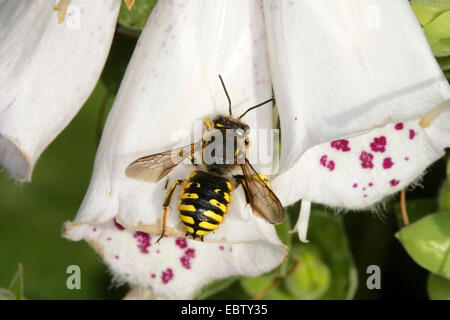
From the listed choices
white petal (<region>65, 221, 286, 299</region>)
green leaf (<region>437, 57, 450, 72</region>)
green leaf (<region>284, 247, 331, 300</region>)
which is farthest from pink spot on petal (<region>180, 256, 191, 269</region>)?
green leaf (<region>437, 57, 450, 72</region>)

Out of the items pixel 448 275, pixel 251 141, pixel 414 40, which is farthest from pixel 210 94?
pixel 448 275

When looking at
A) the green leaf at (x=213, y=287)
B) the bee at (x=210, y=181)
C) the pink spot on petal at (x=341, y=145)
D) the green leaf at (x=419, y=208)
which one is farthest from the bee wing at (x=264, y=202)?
the green leaf at (x=419, y=208)

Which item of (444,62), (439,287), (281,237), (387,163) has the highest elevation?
(444,62)

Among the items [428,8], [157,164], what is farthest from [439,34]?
[157,164]

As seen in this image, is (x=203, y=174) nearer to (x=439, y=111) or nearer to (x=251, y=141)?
(x=251, y=141)

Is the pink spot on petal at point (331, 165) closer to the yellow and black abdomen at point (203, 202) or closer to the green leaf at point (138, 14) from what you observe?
the yellow and black abdomen at point (203, 202)

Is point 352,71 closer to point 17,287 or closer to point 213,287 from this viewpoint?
point 213,287
